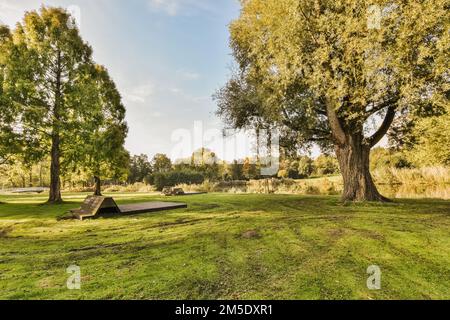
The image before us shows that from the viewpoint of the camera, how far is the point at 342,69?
10.2 metres

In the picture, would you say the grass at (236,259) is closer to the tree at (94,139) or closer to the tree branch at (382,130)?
the tree branch at (382,130)

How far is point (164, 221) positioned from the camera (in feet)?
28.6

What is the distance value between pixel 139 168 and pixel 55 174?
135 ft

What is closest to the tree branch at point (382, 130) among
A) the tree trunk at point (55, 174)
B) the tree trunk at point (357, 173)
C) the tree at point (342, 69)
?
the tree at point (342, 69)

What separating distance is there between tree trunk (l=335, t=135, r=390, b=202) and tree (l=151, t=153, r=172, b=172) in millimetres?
54210

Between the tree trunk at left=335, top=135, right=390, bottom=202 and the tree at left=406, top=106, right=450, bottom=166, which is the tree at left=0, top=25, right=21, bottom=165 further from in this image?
the tree at left=406, top=106, right=450, bottom=166

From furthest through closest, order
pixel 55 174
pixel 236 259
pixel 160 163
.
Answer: pixel 160 163, pixel 55 174, pixel 236 259

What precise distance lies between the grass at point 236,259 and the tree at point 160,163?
5622 centimetres

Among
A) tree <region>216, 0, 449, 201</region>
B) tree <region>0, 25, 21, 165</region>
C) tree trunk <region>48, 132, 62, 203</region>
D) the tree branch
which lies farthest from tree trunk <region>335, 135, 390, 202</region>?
tree <region>0, 25, 21, 165</region>

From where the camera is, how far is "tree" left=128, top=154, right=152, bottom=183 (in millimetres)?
55466

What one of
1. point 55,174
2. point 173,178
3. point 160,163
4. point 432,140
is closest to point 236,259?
point 55,174

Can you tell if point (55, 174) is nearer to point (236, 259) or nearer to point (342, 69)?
point (236, 259)
